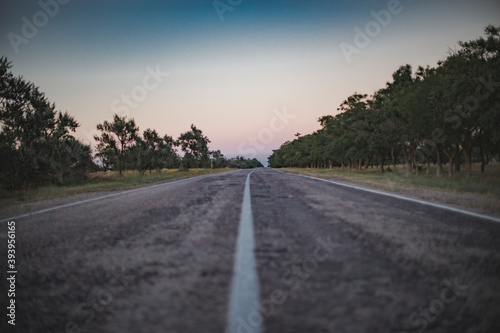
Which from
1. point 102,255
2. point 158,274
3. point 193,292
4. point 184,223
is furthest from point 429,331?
point 184,223

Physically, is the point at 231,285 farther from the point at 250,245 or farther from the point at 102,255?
the point at 102,255

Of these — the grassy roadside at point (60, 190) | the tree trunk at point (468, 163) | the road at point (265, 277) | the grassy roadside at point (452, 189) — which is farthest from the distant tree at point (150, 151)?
the tree trunk at point (468, 163)

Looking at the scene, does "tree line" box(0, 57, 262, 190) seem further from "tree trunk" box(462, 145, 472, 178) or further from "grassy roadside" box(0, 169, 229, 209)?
"tree trunk" box(462, 145, 472, 178)

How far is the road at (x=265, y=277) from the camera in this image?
136 cm

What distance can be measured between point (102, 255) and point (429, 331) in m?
2.71

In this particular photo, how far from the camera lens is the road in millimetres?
1362

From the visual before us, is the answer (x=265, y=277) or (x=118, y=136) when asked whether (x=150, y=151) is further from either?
(x=265, y=277)

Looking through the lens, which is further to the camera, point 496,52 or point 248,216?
point 496,52

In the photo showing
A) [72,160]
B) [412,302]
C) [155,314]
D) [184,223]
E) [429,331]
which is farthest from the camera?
[72,160]

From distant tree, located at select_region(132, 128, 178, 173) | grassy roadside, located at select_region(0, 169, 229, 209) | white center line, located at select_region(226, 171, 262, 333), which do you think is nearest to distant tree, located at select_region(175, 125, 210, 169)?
distant tree, located at select_region(132, 128, 178, 173)

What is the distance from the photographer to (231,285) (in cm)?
168

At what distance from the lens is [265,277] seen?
1.80 metres

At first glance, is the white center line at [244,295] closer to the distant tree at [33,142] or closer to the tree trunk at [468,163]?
the distant tree at [33,142]

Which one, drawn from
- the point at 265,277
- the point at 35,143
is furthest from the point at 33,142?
the point at 265,277
